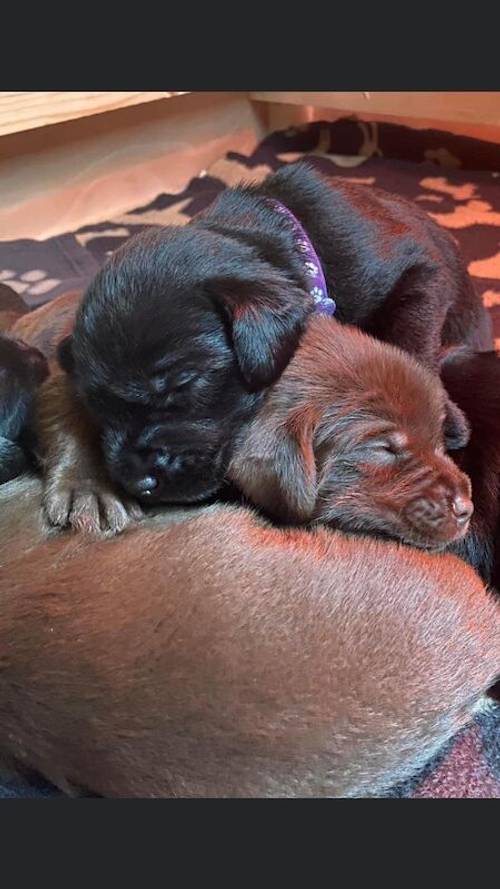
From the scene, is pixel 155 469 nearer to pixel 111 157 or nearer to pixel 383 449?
pixel 383 449

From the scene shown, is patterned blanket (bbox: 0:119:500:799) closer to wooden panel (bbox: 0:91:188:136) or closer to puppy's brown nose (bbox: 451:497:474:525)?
wooden panel (bbox: 0:91:188:136)

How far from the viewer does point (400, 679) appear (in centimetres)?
139

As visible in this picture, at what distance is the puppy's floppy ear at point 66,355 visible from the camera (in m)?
1.75

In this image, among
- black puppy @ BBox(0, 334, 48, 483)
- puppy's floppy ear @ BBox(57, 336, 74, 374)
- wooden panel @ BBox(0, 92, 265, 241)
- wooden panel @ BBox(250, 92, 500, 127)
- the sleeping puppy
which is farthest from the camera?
wooden panel @ BBox(0, 92, 265, 241)

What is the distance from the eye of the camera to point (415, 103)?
3842mm

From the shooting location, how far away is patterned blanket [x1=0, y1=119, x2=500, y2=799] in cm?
322

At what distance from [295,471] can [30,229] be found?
260cm

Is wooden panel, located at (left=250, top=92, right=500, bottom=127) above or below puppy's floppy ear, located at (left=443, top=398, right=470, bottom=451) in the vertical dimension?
above

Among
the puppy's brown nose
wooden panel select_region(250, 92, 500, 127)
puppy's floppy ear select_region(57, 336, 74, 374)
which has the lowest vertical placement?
the puppy's brown nose

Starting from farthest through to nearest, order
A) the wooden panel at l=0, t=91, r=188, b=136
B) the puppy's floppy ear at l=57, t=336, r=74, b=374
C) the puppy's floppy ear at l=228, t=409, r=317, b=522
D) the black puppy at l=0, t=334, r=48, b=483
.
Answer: the wooden panel at l=0, t=91, r=188, b=136, the black puppy at l=0, t=334, r=48, b=483, the puppy's floppy ear at l=57, t=336, r=74, b=374, the puppy's floppy ear at l=228, t=409, r=317, b=522

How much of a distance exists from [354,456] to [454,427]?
26 cm

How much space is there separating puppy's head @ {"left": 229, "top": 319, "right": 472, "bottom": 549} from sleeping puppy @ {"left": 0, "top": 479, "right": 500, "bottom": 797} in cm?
8

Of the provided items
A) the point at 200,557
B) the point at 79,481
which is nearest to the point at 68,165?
the point at 79,481

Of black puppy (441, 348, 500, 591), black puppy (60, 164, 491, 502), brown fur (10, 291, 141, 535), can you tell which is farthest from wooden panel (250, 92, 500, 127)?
brown fur (10, 291, 141, 535)
